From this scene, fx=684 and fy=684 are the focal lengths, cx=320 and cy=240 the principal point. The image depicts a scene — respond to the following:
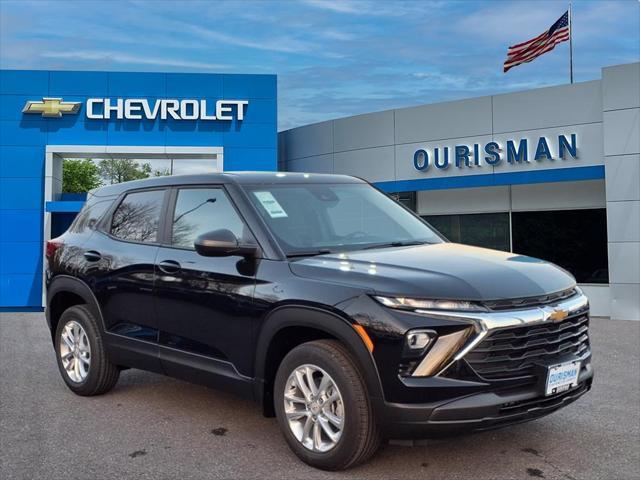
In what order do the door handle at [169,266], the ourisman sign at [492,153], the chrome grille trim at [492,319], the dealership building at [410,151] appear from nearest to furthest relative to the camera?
the chrome grille trim at [492,319], the door handle at [169,266], the dealership building at [410,151], the ourisman sign at [492,153]

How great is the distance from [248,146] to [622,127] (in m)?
9.58

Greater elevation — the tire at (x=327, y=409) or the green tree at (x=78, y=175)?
the green tree at (x=78, y=175)

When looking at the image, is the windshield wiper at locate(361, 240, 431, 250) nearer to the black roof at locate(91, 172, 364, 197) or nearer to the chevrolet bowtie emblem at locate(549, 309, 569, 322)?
the black roof at locate(91, 172, 364, 197)

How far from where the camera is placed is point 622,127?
14172 millimetres

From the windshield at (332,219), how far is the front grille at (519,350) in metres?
1.26

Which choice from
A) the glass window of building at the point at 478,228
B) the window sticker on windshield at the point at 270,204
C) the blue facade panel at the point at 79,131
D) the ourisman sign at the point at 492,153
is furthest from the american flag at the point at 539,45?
the window sticker on windshield at the point at 270,204

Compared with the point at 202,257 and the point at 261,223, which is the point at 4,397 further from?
the point at 261,223

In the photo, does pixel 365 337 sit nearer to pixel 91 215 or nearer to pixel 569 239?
pixel 91 215

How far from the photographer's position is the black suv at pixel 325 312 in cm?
365

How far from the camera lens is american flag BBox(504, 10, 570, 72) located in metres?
17.7

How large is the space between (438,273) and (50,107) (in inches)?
676

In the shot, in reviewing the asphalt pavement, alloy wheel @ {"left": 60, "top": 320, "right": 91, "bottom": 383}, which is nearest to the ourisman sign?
the asphalt pavement

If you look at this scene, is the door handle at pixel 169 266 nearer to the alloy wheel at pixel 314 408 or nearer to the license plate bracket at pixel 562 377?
the alloy wheel at pixel 314 408

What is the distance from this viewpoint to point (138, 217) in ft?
18.5
